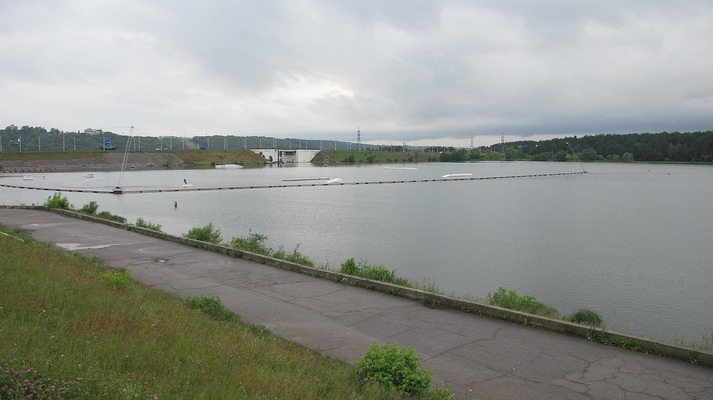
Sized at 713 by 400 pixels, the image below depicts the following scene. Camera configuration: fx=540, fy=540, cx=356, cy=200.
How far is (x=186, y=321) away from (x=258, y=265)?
7.75 m

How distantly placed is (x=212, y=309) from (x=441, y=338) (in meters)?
4.07

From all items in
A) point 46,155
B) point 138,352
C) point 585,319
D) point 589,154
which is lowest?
point 585,319

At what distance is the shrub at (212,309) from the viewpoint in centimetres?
955

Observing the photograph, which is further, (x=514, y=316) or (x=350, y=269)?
(x=350, y=269)

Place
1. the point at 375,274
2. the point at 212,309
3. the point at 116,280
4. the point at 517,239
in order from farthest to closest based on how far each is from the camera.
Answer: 1. the point at 517,239
2. the point at 375,274
3. the point at 116,280
4. the point at 212,309

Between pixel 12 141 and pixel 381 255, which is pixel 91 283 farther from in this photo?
pixel 12 141

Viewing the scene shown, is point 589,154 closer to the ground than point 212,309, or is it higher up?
higher up

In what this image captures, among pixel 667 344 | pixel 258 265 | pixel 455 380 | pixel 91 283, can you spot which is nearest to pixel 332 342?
pixel 455 380

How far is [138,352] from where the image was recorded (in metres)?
5.88

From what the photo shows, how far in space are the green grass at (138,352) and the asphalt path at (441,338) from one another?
1.50 meters

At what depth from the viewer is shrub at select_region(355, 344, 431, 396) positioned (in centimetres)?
627

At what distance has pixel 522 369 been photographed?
792cm

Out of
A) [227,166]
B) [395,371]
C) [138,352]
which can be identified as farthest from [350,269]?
[227,166]

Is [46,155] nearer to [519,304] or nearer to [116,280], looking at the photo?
[116,280]
